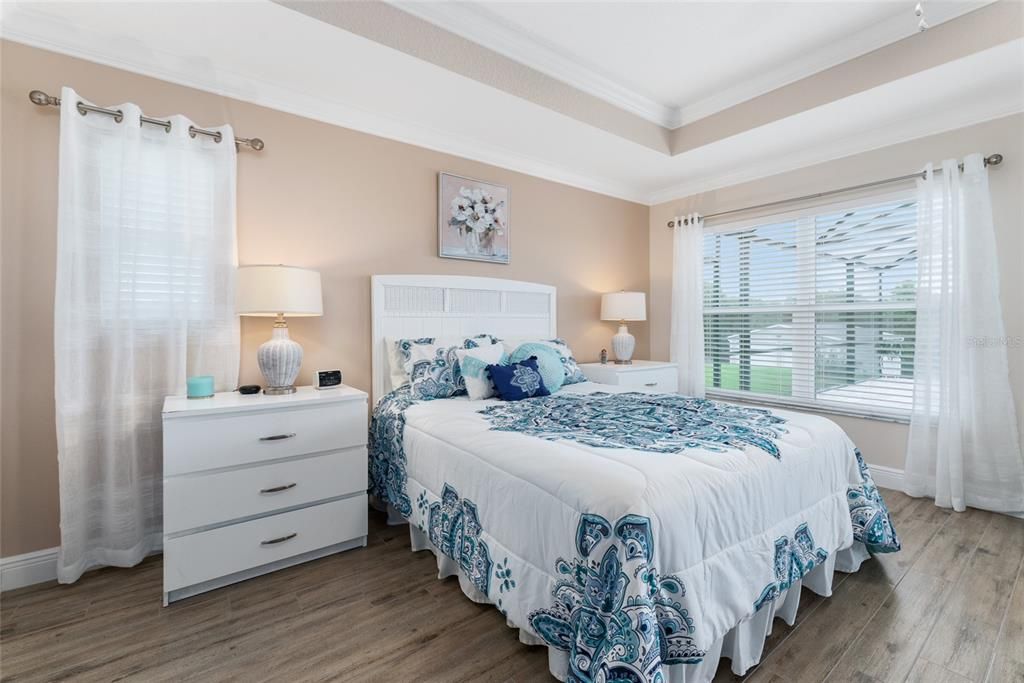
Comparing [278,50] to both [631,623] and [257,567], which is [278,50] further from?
[631,623]

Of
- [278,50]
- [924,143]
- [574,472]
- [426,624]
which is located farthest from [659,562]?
[924,143]

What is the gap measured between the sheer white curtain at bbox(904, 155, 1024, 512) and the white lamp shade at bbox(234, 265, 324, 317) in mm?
3652

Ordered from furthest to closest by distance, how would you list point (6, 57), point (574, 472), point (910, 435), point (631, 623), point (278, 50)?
point (910, 435) → point (278, 50) → point (6, 57) → point (574, 472) → point (631, 623)

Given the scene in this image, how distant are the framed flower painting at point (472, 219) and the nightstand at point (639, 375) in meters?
1.14

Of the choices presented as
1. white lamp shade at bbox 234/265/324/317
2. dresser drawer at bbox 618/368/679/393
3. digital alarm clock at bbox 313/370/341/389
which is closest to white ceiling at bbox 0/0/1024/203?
white lamp shade at bbox 234/265/324/317

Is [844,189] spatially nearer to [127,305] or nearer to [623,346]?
[623,346]

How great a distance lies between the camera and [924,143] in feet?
9.61

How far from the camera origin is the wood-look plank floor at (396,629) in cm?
146

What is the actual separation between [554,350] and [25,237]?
263 centimetres

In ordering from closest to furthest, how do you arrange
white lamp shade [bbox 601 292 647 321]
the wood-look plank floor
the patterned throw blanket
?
the wood-look plank floor, the patterned throw blanket, white lamp shade [bbox 601 292 647 321]

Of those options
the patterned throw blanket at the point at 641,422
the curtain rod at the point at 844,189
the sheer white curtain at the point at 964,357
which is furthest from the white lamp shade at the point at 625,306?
the sheer white curtain at the point at 964,357

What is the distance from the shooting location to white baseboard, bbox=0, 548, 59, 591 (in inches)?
75.9

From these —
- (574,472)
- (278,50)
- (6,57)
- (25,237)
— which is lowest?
(574,472)

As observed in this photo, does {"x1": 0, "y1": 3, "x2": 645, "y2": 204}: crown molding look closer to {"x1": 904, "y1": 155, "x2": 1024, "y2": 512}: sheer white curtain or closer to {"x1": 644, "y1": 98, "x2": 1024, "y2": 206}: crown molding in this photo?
{"x1": 644, "y1": 98, "x2": 1024, "y2": 206}: crown molding
